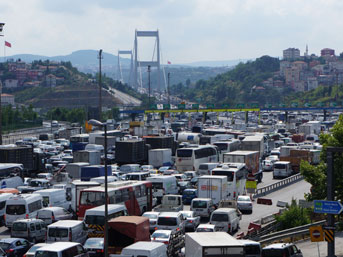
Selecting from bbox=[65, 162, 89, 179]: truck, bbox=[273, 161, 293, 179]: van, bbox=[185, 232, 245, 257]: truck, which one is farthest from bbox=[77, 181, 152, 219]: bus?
bbox=[273, 161, 293, 179]: van

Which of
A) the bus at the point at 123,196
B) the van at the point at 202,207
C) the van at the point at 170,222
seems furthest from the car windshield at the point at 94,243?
the van at the point at 202,207

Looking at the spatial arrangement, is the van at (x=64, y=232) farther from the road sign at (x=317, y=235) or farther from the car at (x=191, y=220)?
the road sign at (x=317, y=235)

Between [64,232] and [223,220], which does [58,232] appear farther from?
[223,220]

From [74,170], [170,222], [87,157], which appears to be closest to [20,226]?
[170,222]

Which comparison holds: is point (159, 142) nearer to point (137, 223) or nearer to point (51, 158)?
point (51, 158)

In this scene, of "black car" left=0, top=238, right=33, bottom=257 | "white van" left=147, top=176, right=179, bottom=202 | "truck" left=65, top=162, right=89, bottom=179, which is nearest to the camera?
"black car" left=0, top=238, right=33, bottom=257

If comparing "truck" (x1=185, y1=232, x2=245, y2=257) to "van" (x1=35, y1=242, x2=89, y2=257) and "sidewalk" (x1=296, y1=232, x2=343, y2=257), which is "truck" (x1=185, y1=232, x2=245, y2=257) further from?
"sidewalk" (x1=296, y1=232, x2=343, y2=257)
